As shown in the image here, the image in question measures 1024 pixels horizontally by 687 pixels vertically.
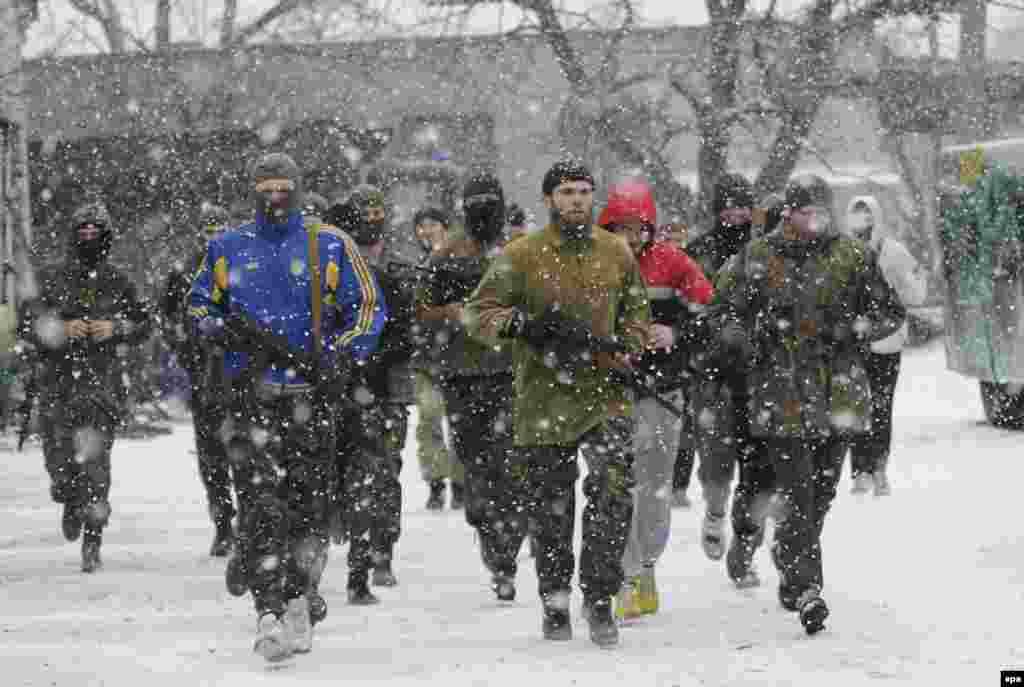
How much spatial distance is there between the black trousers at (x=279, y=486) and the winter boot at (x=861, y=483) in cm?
650

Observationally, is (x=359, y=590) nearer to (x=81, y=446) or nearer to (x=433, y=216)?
(x=81, y=446)

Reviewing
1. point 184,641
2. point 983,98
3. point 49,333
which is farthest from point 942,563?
point 983,98

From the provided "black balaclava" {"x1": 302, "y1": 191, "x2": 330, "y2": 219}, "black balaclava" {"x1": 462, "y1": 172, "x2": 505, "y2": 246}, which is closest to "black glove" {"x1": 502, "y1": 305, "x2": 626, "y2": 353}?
"black balaclava" {"x1": 462, "y1": 172, "x2": 505, "y2": 246}

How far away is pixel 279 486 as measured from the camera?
313 inches

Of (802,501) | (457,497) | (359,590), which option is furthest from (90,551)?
(802,501)

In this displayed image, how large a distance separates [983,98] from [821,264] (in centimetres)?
1478

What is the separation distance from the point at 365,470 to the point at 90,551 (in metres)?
2.03

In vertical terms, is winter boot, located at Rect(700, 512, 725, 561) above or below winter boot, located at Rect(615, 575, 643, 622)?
below

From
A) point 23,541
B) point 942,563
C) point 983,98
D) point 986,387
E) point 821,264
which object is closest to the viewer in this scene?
point 821,264

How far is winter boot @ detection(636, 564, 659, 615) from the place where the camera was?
28.8 ft

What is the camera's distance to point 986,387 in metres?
19.7

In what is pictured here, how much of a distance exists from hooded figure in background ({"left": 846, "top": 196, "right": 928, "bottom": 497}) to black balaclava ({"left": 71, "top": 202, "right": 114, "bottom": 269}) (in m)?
5.01

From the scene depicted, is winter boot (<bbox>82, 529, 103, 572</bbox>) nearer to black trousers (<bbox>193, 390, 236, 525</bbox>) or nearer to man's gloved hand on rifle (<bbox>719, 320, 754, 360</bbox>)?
black trousers (<bbox>193, 390, 236, 525</bbox>)

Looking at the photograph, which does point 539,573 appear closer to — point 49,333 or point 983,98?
point 49,333
